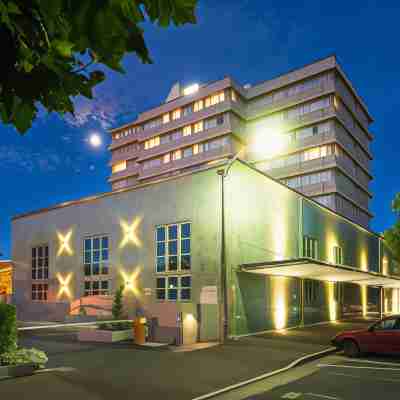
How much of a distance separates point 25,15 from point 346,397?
9521 millimetres

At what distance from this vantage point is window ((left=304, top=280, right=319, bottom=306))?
1085 inches

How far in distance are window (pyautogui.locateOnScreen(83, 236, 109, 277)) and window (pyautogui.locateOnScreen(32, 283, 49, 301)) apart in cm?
482

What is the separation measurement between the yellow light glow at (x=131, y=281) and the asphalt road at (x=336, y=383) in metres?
12.1

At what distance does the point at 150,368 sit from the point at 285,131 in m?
58.4

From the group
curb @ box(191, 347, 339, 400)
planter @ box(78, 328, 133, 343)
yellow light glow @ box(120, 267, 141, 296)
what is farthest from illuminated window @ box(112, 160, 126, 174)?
curb @ box(191, 347, 339, 400)

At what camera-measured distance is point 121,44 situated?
2400 millimetres

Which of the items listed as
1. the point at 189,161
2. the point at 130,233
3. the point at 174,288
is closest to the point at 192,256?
the point at 174,288

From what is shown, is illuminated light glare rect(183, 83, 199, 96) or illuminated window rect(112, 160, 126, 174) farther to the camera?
illuminated window rect(112, 160, 126, 174)

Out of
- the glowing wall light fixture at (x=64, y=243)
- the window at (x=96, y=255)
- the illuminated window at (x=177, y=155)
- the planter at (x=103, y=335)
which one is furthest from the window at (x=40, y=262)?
the illuminated window at (x=177, y=155)

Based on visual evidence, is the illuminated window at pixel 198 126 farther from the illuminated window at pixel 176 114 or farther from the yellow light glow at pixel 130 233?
the yellow light glow at pixel 130 233

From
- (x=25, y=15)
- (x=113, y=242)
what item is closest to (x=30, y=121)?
(x=25, y=15)

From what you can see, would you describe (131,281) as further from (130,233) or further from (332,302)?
(332,302)

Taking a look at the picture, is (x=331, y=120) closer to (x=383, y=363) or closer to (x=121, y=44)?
(x=383, y=363)

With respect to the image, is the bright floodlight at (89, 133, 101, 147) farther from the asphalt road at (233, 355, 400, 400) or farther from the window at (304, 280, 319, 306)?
the window at (304, 280, 319, 306)
